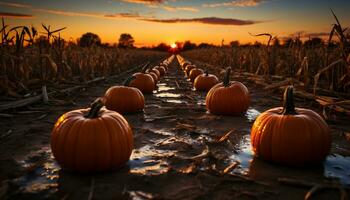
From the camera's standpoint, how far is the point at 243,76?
12672 mm

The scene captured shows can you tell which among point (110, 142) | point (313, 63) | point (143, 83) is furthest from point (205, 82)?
point (110, 142)

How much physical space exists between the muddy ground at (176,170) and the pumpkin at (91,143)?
12 cm

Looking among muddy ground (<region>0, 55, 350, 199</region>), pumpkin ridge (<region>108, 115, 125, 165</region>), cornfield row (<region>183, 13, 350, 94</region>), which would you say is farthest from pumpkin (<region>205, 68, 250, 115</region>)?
pumpkin ridge (<region>108, 115, 125, 165</region>)

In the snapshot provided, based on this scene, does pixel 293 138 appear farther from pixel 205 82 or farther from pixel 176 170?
pixel 205 82

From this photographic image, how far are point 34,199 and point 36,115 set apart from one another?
3532 mm

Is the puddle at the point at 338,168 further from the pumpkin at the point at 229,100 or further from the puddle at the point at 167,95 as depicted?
the puddle at the point at 167,95

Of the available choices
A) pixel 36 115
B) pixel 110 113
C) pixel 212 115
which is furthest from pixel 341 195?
pixel 36 115

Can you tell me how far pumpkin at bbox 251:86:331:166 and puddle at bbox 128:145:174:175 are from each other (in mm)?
1065

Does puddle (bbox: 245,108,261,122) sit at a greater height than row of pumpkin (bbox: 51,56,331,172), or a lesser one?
lesser

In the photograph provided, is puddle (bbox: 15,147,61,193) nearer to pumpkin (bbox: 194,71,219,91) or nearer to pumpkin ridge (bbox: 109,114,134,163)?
pumpkin ridge (bbox: 109,114,134,163)

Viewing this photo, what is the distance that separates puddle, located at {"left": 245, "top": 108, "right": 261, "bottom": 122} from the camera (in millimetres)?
5767

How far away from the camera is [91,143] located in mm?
3053

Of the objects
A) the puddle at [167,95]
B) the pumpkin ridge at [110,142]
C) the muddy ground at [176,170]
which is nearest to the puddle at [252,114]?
the muddy ground at [176,170]

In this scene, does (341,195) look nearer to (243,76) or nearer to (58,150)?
(58,150)
